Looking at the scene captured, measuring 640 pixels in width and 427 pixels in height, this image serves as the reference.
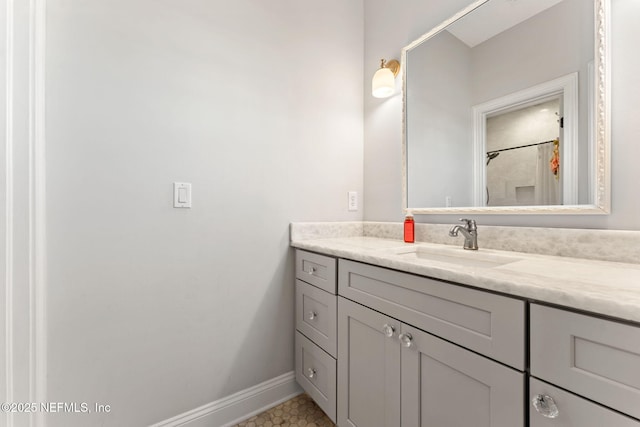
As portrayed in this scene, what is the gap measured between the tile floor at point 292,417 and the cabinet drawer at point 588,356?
3.74ft

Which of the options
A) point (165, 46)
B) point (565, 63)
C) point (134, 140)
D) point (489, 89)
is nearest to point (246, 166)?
point (134, 140)

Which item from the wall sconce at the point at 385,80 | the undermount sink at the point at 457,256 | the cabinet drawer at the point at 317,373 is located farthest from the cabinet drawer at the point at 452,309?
the wall sconce at the point at 385,80

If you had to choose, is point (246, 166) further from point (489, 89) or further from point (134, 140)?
point (489, 89)

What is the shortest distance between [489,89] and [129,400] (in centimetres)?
205

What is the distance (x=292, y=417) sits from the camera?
4.55 ft

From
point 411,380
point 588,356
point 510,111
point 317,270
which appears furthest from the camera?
point 317,270

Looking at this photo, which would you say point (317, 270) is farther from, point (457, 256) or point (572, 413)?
point (572, 413)

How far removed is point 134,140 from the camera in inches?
44.2

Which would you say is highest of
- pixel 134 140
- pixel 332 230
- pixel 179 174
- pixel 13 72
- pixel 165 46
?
pixel 165 46

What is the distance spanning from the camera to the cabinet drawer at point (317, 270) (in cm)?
123

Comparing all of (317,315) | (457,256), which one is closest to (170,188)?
(317,315)

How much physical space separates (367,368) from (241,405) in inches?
30.0

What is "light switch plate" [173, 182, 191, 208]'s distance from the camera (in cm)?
121

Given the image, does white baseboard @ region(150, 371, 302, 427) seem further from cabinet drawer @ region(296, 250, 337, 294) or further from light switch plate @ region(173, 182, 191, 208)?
light switch plate @ region(173, 182, 191, 208)
